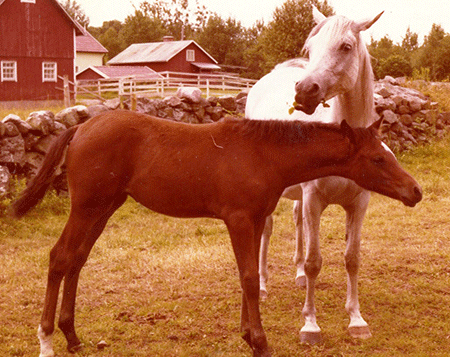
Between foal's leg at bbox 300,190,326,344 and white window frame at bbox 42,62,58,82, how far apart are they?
27008 millimetres

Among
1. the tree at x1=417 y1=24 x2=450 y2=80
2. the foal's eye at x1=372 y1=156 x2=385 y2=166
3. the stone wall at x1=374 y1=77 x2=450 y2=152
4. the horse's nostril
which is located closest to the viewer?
the horse's nostril

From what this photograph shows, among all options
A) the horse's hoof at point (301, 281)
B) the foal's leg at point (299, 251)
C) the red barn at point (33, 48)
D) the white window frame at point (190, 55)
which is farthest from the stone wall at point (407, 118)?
the white window frame at point (190, 55)

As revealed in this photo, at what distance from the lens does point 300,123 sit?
4.05 metres

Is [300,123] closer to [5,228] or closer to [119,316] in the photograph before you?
[119,316]

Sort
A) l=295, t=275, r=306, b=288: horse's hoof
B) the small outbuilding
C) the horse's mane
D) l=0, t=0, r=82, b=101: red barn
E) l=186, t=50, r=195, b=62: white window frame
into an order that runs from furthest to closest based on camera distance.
A: l=186, t=50, r=195, b=62: white window frame → the small outbuilding → l=0, t=0, r=82, b=101: red barn → l=295, t=275, r=306, b=288: horse's hoof → the horse's mane

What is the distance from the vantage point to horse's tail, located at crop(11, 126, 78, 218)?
4.26 meters

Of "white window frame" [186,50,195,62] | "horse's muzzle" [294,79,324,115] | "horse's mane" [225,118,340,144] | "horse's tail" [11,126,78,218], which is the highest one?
"white window frame" [186,50,195,62]

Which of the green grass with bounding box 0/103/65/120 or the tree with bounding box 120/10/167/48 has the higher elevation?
the tree with bounding box 120/10/167/48

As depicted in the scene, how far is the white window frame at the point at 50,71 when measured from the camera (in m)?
29.5

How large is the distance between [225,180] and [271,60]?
114ft

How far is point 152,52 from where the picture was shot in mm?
49875

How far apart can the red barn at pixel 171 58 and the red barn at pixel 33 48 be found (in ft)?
59.1

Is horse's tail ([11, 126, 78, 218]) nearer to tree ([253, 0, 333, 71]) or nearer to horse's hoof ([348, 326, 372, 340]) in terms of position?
horse's hoof ([348, 326, 372, 340])

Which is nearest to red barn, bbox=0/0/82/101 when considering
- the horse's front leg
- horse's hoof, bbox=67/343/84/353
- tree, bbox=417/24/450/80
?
tree, bbox=417/24/450/80
